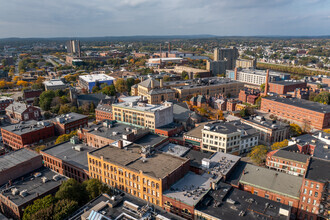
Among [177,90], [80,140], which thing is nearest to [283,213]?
[80,140]

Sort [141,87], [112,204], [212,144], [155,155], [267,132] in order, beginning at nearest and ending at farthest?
[112,204], [155,155], [212,144], [267,132], [141,87]

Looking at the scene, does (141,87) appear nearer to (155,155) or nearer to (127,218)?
(155,155)

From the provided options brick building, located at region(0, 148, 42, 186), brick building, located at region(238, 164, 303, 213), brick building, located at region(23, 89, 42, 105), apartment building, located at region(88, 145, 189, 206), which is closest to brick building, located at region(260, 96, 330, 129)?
brick building, located at region(238, 164, 303, 213)

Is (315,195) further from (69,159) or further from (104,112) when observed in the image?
(104,112)

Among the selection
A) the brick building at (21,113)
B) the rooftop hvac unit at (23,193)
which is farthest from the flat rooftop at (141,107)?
the brick building at (21,113)

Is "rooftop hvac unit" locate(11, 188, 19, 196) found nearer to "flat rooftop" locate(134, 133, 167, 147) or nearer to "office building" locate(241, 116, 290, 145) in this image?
"flat rooftop" locate(134, 133, 167, 147)

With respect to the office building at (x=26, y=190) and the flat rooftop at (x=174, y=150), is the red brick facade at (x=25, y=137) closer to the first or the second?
the office building at (x=26, y=190)
